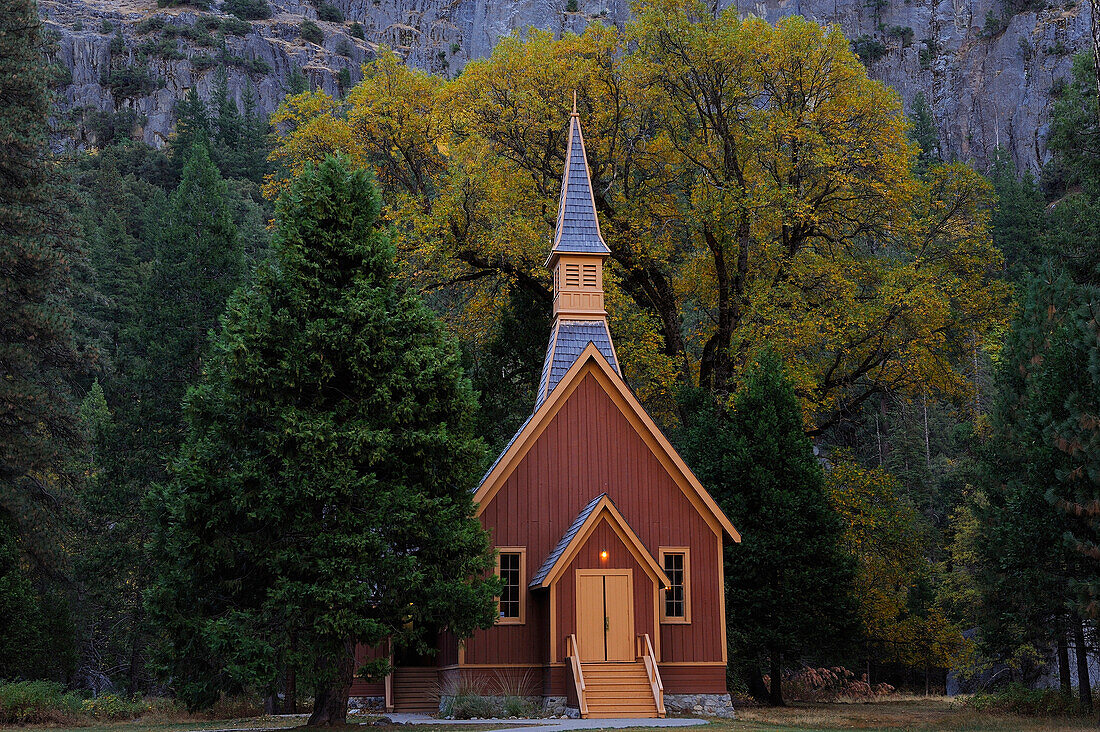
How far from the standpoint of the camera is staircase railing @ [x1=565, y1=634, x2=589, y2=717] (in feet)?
65.3

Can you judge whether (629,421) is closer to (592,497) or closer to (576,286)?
(592,497)

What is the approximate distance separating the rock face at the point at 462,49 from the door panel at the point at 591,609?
98745mm

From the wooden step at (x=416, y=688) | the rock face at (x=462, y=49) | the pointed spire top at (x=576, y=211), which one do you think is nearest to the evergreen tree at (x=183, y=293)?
the pointed spire top at (x=576, y=211)

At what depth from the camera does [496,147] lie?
31.1m

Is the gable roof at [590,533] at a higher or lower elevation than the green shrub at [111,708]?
higher

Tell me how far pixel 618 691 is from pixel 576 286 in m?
10.2

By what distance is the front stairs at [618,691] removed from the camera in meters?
20.3

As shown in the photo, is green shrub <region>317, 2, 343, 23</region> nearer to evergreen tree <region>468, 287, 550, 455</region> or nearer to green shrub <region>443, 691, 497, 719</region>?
evergreen tree <region>468, 287, 550, 455</region>

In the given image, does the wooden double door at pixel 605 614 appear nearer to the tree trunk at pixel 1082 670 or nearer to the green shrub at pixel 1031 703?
the green shrub at pixel 1031 703

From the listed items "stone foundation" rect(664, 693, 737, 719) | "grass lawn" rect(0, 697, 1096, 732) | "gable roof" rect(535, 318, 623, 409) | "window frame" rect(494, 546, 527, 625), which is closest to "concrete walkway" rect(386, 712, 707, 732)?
"grass lawn" rect(0, 697, 1096, 732)

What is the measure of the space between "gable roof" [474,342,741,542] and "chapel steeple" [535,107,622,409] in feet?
3.45

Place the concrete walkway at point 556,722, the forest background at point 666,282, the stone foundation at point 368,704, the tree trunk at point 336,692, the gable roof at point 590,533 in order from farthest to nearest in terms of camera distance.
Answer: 1. the forest background at point 666,282
2. the stone foundation at point 368,704
3. the gable roof at point 590,533
4. the concrete walkway at point 556,722
5. the tree trunk at point 336,692

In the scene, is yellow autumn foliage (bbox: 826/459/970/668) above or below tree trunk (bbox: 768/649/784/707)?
above

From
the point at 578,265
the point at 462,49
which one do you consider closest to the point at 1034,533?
the point at 578,265
